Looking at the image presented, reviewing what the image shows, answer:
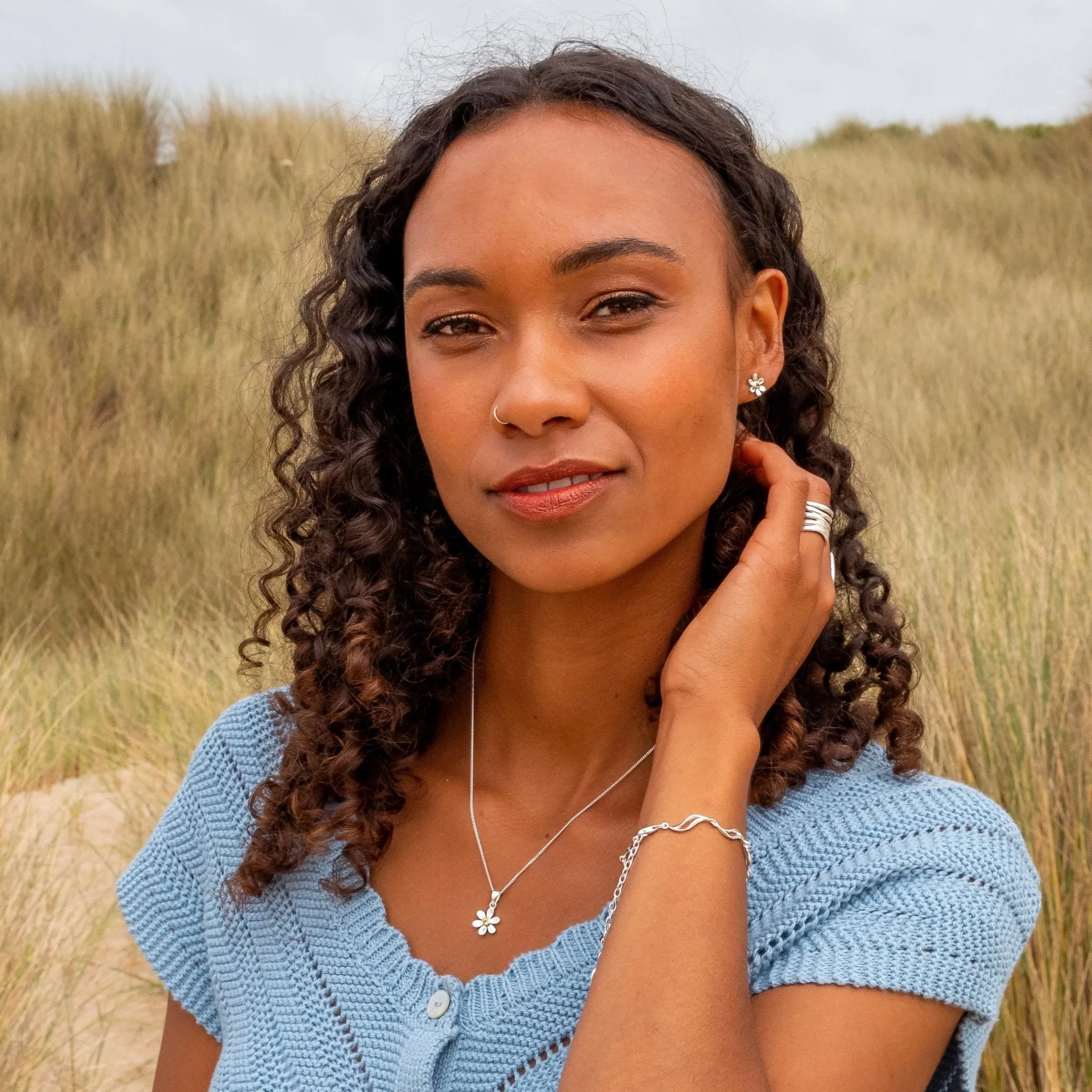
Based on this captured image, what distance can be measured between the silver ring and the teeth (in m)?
0.42

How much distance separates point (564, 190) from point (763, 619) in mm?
673

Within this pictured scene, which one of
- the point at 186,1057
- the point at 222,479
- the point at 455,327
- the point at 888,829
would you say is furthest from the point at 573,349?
the point at 222,479

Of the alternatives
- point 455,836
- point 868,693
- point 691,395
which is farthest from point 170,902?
point 868,693

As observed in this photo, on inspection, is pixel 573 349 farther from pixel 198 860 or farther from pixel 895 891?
pixel 198 860

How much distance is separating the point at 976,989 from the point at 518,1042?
0.60m

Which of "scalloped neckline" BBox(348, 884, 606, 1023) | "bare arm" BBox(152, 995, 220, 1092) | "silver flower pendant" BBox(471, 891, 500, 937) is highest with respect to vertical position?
"silver flower pendant" BBox(471, 891, 500, 937)

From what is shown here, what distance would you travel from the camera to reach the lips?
1.78 meters

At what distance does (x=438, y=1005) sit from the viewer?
1780 mm

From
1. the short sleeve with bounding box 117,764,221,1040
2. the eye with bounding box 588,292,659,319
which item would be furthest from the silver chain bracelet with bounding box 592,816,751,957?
the short sleeve with bounding box 117,764,221,1040

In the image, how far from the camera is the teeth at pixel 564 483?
178 cm

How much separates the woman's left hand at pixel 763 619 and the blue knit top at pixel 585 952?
187 millimetres

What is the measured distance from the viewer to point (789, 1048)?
154 cm

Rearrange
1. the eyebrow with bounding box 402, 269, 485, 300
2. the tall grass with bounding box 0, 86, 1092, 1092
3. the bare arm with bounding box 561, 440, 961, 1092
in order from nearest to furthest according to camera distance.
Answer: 1. the bare arm with bounding box 561, 440, 961, 1092
2. the eyebrow with bounding box 402, 269, 485, 300
3. the tall grass with bounding box 0, 86, 1092, 1092

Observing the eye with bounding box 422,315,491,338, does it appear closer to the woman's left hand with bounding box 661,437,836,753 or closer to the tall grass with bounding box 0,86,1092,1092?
the woman's left hand with bounding box 661,437,836,753
